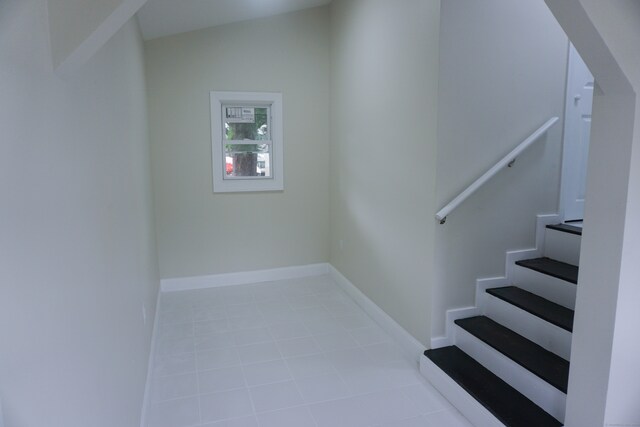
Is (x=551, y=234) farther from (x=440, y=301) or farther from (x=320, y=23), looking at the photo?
(x=320, y=23)

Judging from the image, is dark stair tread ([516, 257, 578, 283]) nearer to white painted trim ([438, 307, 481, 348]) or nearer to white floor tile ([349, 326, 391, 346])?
white painted trim ([438, 307, 481, 348])

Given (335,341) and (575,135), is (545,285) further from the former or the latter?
(335,341)

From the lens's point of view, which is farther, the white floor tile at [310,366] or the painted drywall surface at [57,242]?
the white floor tile at [310,366]

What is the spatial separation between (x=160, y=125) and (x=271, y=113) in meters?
1.15

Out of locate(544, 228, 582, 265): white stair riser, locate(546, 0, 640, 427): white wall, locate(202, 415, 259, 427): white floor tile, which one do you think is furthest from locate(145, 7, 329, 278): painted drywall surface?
locate(546, 0, 640, 427): white wall

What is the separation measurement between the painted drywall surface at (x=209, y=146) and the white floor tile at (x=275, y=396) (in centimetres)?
210

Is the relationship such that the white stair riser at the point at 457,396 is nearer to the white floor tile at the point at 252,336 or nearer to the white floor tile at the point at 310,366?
the white floor tile at the point at 310,366

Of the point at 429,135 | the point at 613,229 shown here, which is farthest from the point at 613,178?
the point at 429,135

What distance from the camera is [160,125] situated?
13.3 feet

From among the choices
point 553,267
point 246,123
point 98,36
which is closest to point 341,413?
point 553,267

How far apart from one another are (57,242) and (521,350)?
90.9 inches

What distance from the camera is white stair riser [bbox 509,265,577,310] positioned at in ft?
7.83

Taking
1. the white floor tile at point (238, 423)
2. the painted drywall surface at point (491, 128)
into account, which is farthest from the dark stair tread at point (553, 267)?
the white floor tile at point (238, 423)

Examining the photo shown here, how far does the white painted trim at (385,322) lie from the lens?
285 centimetres
